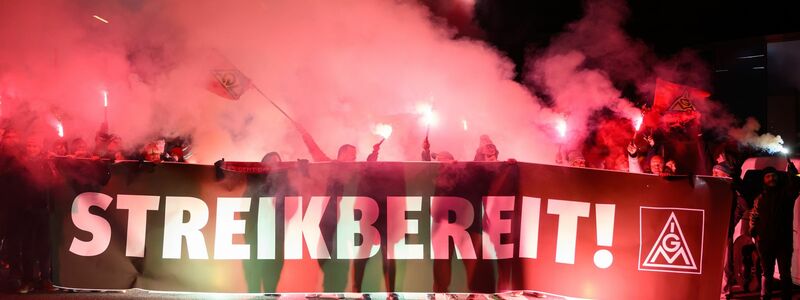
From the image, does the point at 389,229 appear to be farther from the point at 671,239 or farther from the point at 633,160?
the point at 633,160

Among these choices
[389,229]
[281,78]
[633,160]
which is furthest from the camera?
[281,78]

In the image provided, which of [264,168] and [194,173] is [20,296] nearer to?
[194,173]

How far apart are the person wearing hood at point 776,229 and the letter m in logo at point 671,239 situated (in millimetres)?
1139

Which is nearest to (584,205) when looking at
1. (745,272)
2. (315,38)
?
(745,272)

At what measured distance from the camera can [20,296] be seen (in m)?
5.32

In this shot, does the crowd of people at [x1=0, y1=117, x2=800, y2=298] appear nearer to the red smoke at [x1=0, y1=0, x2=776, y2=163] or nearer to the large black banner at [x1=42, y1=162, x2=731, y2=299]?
the large black banner at [x1=42, y1=162, x2=731, y2=299]

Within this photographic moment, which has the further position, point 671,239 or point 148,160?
point 148,160

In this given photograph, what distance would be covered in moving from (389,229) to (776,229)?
11.6 ft

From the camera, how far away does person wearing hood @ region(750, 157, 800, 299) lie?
18.1ft

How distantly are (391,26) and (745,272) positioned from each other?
16.3 ft

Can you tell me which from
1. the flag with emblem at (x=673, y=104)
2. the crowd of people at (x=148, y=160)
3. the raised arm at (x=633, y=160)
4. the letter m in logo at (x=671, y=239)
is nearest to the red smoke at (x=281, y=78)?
the flag with emblem at (x=673, y=104)

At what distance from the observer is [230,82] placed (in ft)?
22.7

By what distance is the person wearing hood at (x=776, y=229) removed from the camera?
18.1 ft

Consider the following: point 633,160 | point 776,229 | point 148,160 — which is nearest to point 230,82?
point 148,160
